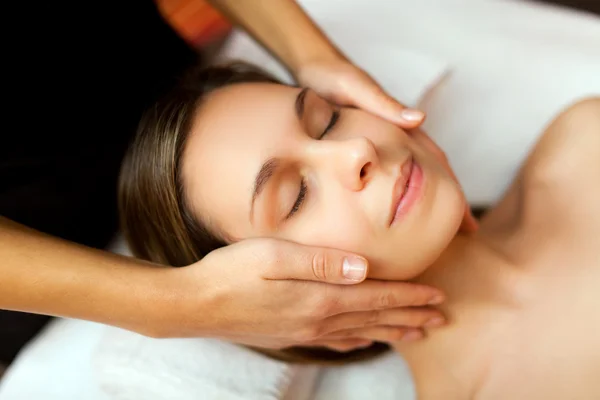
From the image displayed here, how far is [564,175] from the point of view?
1120 millimetres

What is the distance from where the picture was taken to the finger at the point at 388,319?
3.03ft

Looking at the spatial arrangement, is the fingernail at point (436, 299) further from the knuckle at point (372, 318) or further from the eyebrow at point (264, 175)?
the eyebrow at point (264, 175)

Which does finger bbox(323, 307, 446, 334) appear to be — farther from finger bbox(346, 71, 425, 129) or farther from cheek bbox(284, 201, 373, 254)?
finger bbox(346, 71, 425, 129)

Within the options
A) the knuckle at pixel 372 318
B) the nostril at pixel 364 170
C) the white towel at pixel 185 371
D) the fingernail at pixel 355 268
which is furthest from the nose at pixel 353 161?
the white towel at pixel 185 371

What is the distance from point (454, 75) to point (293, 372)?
2.79ft

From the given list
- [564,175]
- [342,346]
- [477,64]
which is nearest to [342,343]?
[342,346]

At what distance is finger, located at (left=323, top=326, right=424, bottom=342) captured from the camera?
0.99 m

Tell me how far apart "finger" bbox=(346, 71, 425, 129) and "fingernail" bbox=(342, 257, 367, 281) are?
287mm

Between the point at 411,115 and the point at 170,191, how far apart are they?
44 cm

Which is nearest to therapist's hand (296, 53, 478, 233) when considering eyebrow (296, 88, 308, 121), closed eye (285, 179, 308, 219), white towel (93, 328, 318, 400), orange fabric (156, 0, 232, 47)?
eyebrow (296, 88, 308, 121)

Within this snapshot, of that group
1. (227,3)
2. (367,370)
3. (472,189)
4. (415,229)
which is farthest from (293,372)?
(227,3)

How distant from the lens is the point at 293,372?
1.13 m

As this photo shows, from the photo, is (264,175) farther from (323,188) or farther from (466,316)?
(466,316)

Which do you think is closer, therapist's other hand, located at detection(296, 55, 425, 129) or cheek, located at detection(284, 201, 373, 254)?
cheek, located at detection(284, 201, 373, 254)
